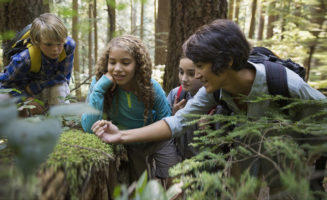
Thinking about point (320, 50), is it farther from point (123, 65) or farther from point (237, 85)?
point (123, 65)

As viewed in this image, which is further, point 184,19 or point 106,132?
point 184,19

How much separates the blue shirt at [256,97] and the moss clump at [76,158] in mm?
749

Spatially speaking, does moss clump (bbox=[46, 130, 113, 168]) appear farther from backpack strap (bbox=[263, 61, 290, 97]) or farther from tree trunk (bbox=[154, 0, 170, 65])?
tree trunk (bbox=[154, 0, 170, 65])

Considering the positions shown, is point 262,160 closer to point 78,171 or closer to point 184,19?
point 78,171

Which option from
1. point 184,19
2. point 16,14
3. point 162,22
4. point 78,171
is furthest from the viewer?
point 162,22

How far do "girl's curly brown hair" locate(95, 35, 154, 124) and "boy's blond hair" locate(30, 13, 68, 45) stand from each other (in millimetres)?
874

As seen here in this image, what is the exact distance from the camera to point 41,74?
3.60m

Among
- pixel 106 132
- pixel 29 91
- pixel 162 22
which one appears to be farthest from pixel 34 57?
pixel 162 22

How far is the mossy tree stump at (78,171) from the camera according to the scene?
3.85ft

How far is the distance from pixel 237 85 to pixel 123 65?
1311 millimetres

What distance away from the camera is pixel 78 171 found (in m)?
1.38

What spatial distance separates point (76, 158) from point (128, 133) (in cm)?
73

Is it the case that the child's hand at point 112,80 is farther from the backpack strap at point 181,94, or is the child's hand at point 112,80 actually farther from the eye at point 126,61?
the backpack strap at point 181,94

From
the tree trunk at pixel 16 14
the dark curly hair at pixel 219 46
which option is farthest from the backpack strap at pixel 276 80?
the tree trunk at pixel 16 14
